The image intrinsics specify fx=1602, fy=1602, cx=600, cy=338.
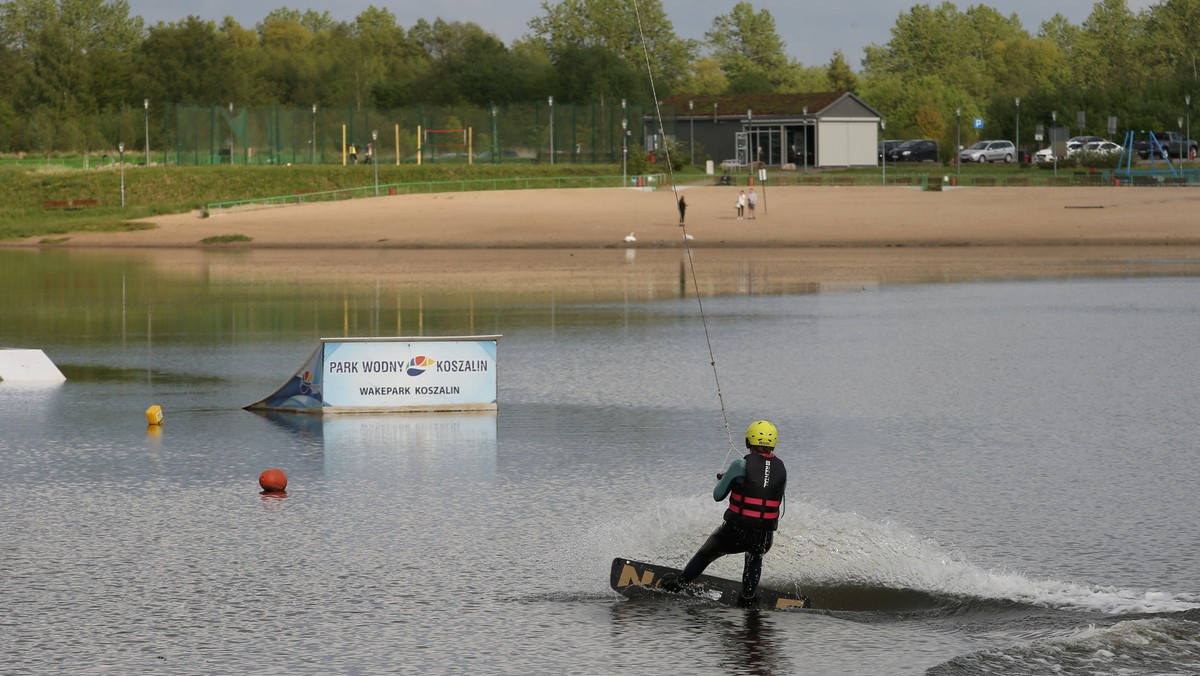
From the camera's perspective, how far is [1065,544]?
38.7 feet

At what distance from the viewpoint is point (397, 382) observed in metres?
18.9

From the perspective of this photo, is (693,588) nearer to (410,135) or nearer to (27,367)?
(27,367)

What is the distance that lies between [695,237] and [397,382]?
3965cm

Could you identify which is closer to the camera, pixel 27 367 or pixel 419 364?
pixel 419 364

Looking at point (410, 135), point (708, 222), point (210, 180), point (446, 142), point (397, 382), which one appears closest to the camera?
point (397, 382)

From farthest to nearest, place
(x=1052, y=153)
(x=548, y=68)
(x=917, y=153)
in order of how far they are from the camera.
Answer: (x=548, y=68)
(x=917, y=153)
(x=1052, y=153)

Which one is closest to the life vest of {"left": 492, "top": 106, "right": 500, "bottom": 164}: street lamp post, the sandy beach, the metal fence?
the sandy beach

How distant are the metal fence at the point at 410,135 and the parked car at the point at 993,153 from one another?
1982 centimetres

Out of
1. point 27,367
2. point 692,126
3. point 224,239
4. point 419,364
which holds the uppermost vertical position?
point 692,126

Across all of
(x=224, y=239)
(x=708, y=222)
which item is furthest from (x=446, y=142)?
(x=708, y=222)

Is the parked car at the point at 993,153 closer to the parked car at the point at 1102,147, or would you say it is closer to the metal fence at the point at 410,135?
the parked car at the point at 1102,147

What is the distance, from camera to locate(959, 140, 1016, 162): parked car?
101125 millimetres

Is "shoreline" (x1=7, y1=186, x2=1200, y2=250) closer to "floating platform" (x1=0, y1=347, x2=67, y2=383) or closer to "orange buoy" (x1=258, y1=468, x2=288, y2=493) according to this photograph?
"floating platform" (x1=0, y1=347, x2=67, y2=383)

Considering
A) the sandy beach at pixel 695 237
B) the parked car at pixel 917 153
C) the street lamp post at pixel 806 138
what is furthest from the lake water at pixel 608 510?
the parked car at pixel 917 153
